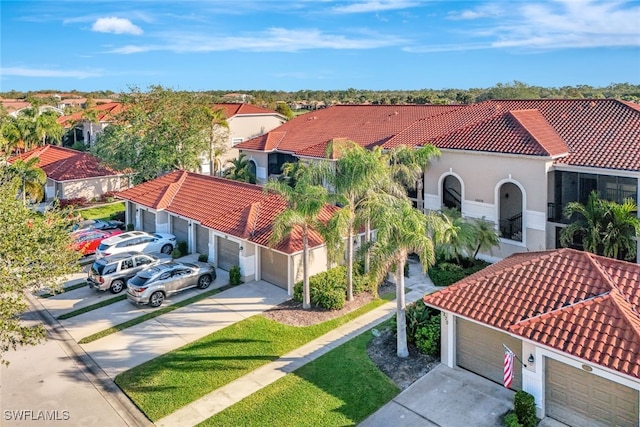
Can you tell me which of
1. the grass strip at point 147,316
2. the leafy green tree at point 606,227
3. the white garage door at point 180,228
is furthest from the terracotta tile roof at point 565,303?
the white garage door at point 180,228

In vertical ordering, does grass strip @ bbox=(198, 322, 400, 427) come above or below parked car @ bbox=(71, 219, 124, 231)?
below

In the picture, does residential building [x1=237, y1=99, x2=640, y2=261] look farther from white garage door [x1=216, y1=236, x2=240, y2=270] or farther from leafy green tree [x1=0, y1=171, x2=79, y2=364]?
leafy green tree [x1=0, y1=171, x2=79, y2=364]

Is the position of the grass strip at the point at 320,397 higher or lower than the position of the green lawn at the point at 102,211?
lower

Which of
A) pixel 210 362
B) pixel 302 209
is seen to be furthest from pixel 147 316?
pixel 302 209

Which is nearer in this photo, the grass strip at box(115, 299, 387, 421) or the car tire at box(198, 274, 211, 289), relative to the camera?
the grass strip at box(115, 299, 387, 421)

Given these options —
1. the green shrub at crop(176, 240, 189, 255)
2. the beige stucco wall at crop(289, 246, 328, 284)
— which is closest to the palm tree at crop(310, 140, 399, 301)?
the beige stucco wall at crop(289, 246, 328, 284)

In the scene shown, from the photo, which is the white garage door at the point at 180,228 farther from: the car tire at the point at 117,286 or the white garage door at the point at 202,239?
the car tire at the point at 117,286
